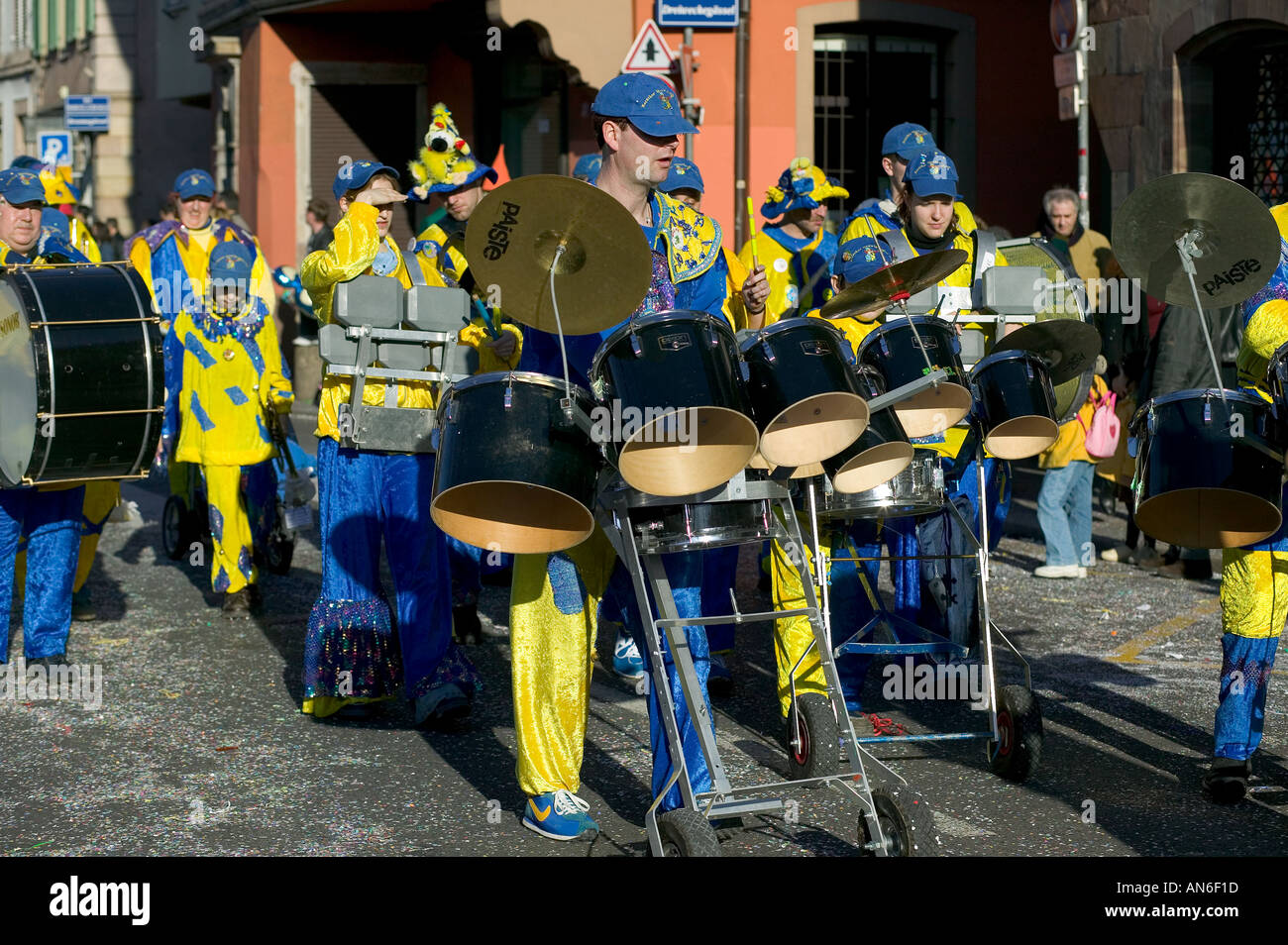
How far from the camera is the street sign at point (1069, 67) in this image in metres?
13.4

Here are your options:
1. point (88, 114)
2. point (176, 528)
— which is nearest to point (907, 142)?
point (176, 528)

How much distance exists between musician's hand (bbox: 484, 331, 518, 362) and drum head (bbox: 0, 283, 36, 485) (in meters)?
1.62

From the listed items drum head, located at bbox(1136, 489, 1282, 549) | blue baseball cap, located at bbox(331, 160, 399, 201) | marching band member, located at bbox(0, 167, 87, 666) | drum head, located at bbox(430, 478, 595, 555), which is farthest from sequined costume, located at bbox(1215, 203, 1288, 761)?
marching band member, located at bbox(0, 167, 87, 666)

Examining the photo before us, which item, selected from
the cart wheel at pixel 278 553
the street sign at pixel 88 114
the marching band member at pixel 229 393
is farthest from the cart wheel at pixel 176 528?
the street sign at pixel 88 114

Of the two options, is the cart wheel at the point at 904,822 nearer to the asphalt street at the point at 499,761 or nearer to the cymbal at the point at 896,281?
the asphalt street at the point at 499,761

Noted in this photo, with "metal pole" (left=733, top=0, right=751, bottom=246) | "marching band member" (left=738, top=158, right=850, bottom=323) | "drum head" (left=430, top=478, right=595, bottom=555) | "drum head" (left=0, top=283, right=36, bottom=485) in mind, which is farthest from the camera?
"metal pole" (left=733, top=0, right=751, bottom=246)

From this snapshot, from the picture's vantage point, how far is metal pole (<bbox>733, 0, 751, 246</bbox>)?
17344 millimetres

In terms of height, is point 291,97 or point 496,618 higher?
point 291,97

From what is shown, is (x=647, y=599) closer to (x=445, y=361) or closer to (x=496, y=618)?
(x=445, y=361)

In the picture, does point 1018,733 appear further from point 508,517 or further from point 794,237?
point 794,237

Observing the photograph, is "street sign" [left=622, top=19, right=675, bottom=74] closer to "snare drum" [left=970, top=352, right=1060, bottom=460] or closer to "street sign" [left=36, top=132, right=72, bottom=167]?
"snare drum" [left=970, top=352, right=1060, bottom=460]

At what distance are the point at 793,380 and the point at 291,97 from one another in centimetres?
1921

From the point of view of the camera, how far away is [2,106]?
44781 mm
